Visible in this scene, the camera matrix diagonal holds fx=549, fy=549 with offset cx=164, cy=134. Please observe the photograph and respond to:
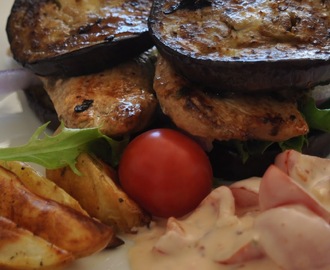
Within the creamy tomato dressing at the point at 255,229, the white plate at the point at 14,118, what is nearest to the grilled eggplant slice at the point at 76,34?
the white plate at the point at 14,118

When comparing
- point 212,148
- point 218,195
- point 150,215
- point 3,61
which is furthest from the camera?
point 3,61

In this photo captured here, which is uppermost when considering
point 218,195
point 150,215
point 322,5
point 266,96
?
point 322,5

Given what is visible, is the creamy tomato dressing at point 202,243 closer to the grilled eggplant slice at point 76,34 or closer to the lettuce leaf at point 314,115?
the lettuce leaf at point 314,115

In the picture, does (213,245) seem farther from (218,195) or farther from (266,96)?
(266,96)

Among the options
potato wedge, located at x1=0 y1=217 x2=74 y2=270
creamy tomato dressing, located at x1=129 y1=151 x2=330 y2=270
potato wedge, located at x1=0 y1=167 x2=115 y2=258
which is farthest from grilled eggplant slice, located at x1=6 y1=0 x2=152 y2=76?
potato wedge, located at x1=0 y1=217 x2=74 y2=270

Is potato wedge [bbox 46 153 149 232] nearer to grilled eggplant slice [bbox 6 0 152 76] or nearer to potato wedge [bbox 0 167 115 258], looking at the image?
potato wedge [bbox 0 167 115 258]

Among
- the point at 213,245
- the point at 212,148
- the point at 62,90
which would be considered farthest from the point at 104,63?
the point at 213,245

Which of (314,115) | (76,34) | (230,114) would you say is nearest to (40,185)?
(230,114)
